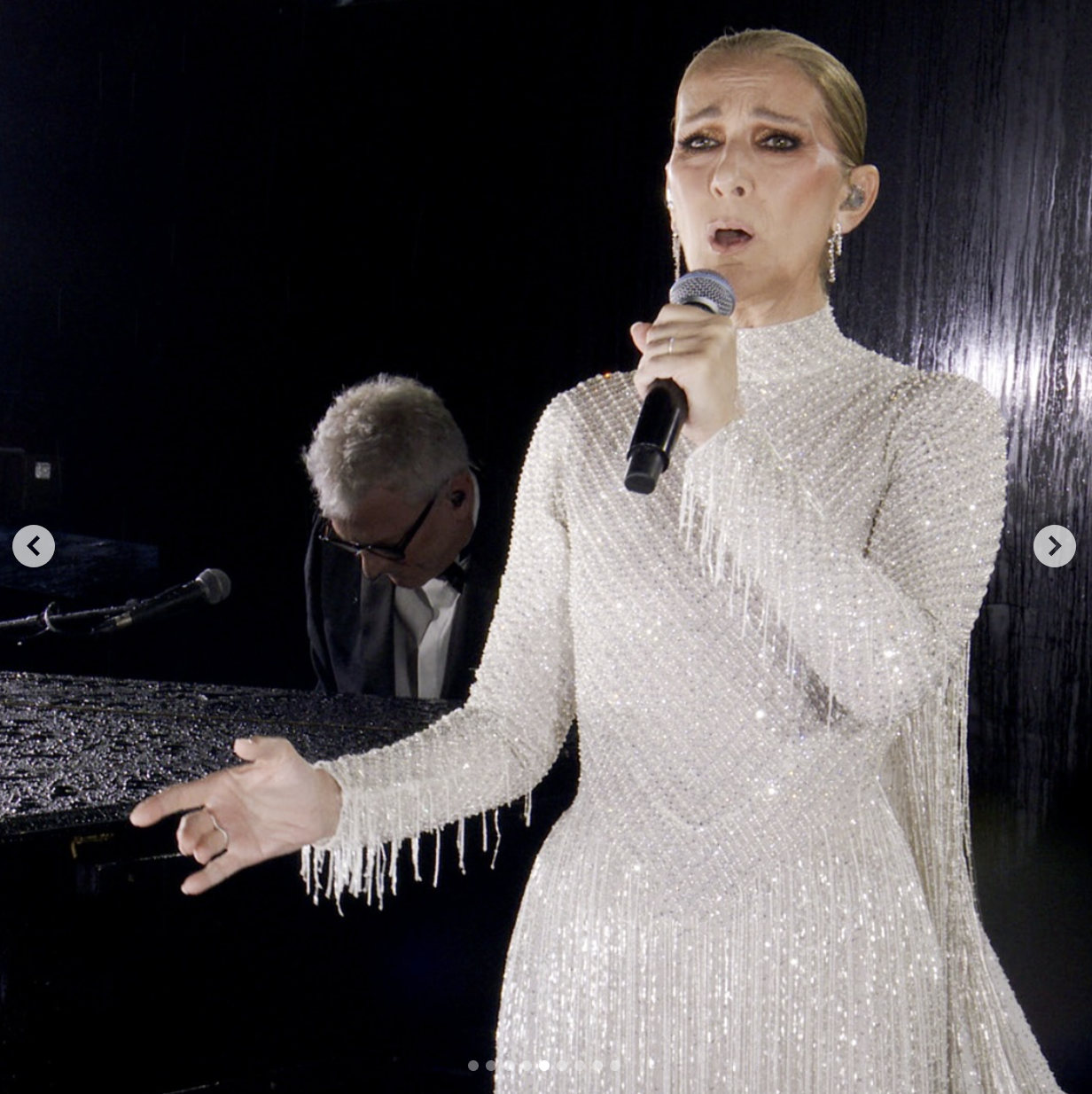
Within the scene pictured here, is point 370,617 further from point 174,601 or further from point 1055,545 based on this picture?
point 1055,545

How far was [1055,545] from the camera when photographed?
98.2 inches

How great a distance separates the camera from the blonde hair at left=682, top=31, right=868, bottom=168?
974mm

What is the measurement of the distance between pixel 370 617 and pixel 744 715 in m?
2.06

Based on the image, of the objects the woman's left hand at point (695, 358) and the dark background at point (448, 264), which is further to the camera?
the dark background at point (448, 264)

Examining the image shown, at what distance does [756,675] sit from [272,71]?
3.09 meters

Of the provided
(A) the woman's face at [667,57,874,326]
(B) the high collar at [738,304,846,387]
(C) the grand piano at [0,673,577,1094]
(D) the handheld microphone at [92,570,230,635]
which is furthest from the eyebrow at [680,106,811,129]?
(D) the handheld microphone at [92,570,230,635]

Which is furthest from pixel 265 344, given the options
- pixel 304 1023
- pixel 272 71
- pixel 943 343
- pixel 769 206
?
pixel 769 206

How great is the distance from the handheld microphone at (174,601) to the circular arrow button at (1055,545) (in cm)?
172

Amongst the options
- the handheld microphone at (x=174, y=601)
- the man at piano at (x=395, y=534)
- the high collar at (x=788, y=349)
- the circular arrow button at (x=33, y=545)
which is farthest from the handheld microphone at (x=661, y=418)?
the circular arrow button at (x=33, y=545)

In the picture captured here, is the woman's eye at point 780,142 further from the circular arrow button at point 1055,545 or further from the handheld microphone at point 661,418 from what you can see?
the circular arrow button at point 1055,545

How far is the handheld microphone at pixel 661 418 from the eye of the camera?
0.71 meters

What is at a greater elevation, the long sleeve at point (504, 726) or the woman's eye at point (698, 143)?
the woman's eye at point (698, 143)

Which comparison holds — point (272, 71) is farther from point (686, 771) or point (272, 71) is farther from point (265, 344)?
point (686, 771)

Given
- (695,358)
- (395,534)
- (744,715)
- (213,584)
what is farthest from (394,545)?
(695,358)
